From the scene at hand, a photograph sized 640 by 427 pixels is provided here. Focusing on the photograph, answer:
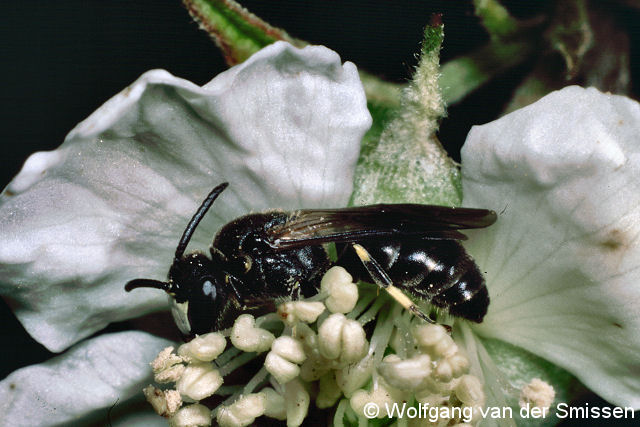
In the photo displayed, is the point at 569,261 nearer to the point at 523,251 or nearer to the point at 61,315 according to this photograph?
the point at 523,251

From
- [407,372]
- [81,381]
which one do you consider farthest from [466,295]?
[81,381]

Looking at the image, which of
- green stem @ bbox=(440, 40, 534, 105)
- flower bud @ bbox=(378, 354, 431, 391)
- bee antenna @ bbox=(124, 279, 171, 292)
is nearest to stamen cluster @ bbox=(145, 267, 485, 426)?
flower bud @ bbox=(378, 354, 431, 391)

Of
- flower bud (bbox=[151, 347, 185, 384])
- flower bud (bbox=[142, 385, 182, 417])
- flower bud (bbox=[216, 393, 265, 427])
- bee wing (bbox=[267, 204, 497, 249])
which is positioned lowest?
flower bud (bbox=[216, 393, 265, 427])

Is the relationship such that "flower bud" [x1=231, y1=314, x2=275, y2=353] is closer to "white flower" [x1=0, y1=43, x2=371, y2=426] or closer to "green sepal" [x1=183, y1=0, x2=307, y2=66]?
"white flower" [x1=0, y1=43, x2=371, y2=426]

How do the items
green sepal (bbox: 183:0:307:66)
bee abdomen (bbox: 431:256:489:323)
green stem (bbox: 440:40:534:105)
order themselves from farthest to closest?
green stem (bbox: 440:40:534:105) → green sepal (bbox: 183:0:307:66) → bee abdomen (bbox: 431:256:489:323)

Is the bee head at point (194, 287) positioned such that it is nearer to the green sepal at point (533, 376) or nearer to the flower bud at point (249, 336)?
the flower bud at point (249, 336)

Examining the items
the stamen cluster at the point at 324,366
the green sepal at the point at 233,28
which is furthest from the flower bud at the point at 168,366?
the green sepal at the point at 233,28
